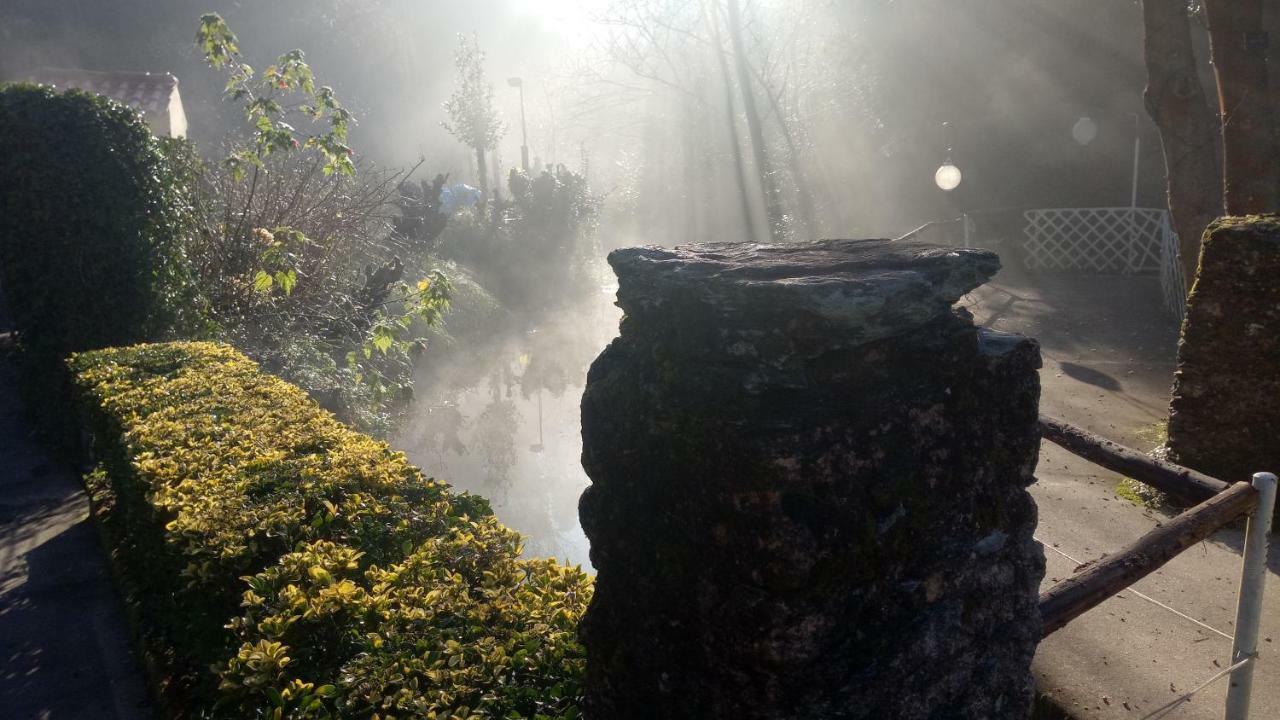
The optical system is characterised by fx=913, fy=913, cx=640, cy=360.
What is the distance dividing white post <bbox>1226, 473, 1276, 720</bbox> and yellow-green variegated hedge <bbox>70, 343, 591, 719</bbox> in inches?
79.9

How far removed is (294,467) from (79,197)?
4.93 metres

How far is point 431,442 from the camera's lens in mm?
10508

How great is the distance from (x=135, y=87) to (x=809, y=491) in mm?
19043

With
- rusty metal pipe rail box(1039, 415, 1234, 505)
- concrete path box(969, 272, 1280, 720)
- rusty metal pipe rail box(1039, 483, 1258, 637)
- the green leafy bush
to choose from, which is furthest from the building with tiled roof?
rusty metal pipe rail box(1039, 483, 1258, 637)

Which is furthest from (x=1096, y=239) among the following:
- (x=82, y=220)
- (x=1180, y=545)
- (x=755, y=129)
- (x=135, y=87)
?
(x=135, y=87)

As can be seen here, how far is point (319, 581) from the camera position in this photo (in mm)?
2740

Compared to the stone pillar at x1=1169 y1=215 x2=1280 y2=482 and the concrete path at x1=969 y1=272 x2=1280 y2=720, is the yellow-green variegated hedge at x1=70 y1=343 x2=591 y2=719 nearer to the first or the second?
the concrete path at x1=969 y1=272 x2=1280 y2=720

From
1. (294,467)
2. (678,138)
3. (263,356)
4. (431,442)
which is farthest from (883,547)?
(678,138)

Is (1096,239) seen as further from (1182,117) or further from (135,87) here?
(135,87)

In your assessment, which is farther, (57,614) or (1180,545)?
(57,614)

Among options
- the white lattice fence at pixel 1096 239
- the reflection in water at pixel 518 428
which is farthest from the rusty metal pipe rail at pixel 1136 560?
the white lattice fence at pixel 1096 239

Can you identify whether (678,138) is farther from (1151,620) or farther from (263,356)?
(1151,620)

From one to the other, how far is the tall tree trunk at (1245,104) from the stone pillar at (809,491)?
764cm

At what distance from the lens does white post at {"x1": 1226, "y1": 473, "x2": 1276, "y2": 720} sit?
274 cm
